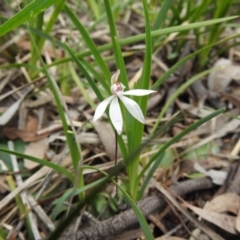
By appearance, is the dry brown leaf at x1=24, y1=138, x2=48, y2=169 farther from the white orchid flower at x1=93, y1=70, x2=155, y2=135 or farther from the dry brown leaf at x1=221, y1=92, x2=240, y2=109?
the dry brown leaf at x1=221, y1=92, x2=240, y2=109

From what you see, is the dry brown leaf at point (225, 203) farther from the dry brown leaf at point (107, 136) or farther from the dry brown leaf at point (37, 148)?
the dry brown leaf at point (37, 148)

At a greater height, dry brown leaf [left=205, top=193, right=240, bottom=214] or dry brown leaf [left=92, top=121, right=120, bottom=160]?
dry brown leaf [left=92, top=121, right=120, bottom=160]

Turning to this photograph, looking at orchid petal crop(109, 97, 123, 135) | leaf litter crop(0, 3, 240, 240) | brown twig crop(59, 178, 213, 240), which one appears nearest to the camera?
orchid petal crop(109, 97, 123, 135)

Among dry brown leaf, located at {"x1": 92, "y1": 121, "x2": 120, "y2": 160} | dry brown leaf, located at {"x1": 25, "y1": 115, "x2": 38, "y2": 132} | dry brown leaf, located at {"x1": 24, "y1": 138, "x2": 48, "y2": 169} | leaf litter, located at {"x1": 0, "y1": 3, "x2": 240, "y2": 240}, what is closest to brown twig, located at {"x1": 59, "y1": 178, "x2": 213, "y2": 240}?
leaf litter, located at {"x1": 0, "y1": 3, "x2": 240, "y2": 240}

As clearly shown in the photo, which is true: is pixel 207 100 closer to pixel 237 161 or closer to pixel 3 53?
pixel 237 161

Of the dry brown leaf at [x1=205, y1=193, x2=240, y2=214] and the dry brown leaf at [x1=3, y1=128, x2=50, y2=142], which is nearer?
the dry brown leaf at [x1=205, y1=193, x2=240, y2=214]

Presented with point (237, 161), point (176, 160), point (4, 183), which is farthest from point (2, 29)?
point (237, 161)
